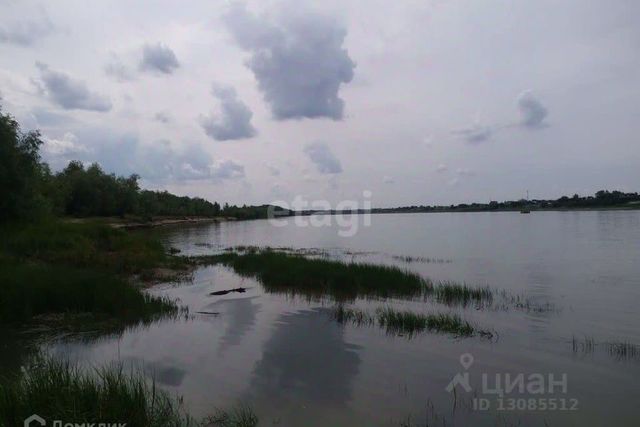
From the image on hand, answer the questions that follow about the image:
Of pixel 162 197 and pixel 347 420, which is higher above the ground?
pixel 162 197

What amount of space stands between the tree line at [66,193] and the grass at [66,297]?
1486 centimetres

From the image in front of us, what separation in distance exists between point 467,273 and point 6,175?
95.4ft

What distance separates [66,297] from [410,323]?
422 inches

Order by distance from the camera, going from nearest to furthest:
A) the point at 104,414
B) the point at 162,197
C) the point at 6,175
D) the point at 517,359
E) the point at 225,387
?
the point at 104,414, the point at 225,387, the point at 517,359, the point at 6,175, the point at 162,197

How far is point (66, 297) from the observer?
13.4 meters

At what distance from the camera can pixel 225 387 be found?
347 inches

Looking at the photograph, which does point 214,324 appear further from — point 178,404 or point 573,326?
point 573,326

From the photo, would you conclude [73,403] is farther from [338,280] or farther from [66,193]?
[66,193]

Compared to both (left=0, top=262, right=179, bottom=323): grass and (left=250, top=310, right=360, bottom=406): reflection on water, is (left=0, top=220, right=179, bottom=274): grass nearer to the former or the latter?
(left=0, top=262, right=179, bottom=323): grass

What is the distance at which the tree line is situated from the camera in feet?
89.1

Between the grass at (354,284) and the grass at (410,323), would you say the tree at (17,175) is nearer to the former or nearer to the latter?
the grass at (354,284)

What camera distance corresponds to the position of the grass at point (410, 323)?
1306cm

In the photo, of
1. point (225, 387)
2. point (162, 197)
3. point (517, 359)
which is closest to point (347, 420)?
point (225, 387)

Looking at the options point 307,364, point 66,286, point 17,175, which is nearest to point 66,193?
point 17,175
